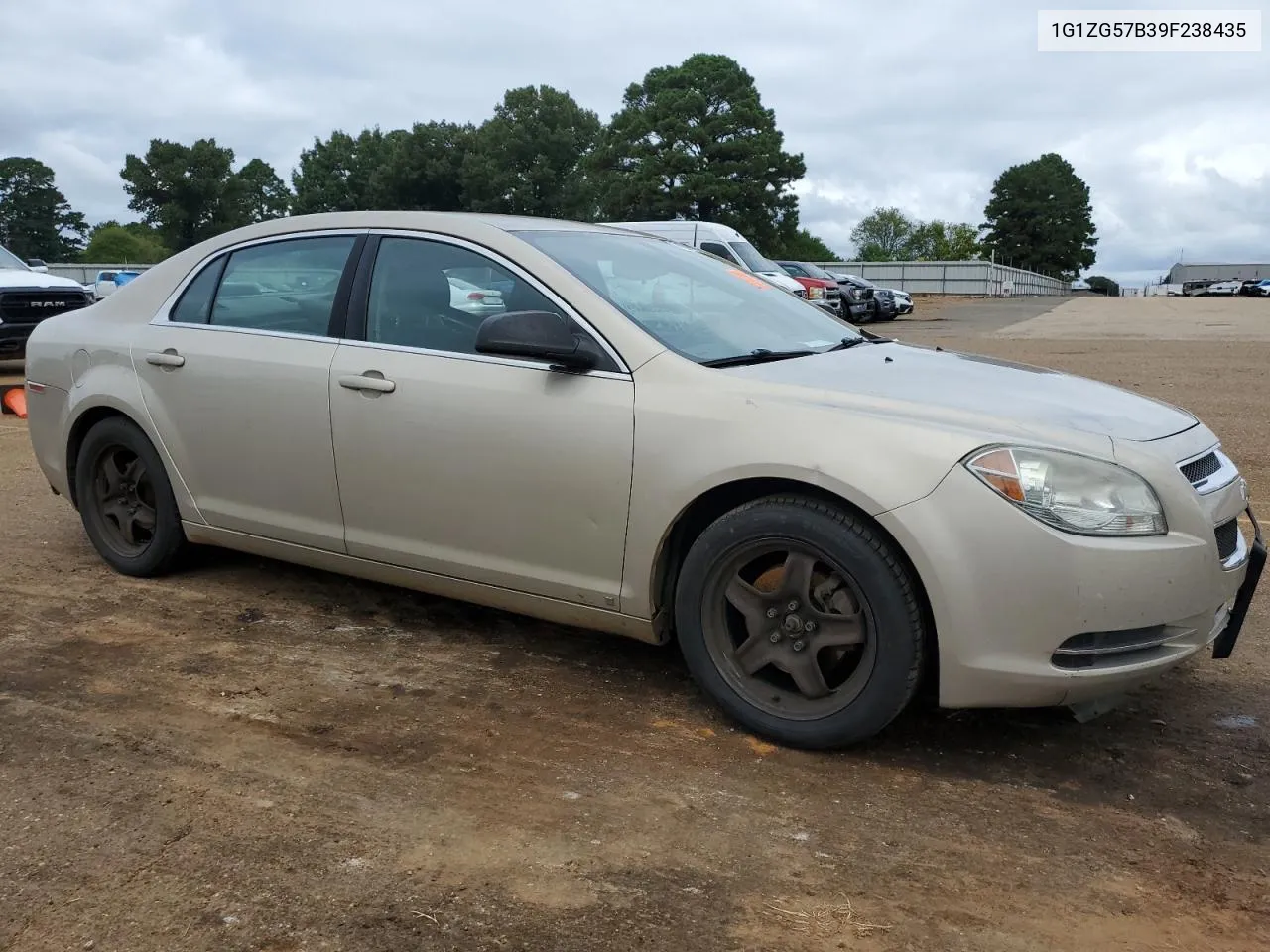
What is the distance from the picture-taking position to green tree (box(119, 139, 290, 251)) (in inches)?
2591

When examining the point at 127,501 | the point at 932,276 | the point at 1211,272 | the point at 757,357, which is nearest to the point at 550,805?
the point at 757,357

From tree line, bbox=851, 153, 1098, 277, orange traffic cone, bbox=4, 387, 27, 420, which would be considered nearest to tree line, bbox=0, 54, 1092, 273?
tree line, bbox=851, 153, 1098, 277

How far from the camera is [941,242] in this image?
106 m

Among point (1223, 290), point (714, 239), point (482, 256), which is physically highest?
point (714, 239)

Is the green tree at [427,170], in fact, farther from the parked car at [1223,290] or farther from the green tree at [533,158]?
the parked car at [1223,290]

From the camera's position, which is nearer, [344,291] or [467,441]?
[467,441]

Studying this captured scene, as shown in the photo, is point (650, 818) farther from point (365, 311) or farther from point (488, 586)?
point (365, 311)

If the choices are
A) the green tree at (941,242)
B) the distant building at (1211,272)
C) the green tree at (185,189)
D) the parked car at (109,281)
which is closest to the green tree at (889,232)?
the green tree at (941,242)

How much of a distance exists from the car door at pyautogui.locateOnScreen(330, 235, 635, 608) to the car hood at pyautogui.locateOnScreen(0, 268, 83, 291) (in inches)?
429

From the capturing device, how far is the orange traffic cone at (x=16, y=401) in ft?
17.6

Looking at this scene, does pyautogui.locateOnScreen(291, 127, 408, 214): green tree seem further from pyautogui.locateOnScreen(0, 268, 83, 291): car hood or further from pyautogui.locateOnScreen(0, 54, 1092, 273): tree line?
pyautogui.locateOnScreen(0, 268, 83, 291): car hood

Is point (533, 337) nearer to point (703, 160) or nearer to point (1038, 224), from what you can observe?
point (703, 160)

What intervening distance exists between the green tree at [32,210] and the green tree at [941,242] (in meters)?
71.6

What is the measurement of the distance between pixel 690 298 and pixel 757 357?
1.47 ft
